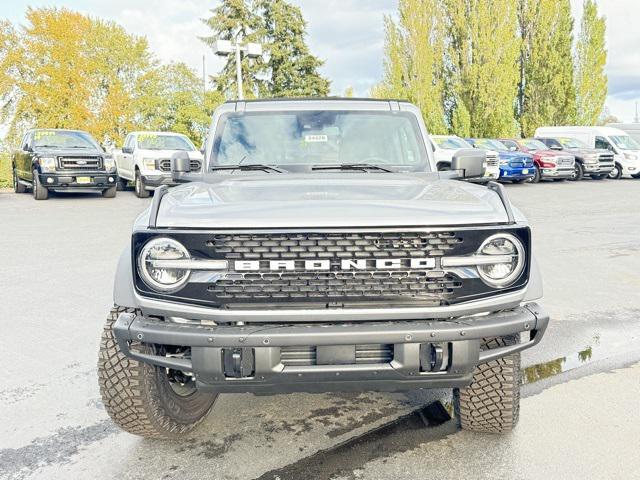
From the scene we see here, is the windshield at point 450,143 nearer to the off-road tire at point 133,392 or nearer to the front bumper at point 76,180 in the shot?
the front bumper at point 76,180

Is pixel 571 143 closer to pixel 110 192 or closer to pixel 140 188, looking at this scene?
pixel 140 188

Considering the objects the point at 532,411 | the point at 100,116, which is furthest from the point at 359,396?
the point at 100,116

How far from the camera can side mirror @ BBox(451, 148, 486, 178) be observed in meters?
4.14

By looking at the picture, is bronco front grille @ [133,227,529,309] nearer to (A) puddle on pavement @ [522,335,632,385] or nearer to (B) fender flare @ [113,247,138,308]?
(B) fender flare @ [113,247,138,308]

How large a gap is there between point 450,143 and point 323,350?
776 inches

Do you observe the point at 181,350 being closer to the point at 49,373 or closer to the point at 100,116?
the point at 49,373

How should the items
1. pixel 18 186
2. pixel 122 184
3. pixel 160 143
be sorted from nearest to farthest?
pixel 160 143
pixel 18 186
pixel 122 184

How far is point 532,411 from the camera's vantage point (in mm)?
3490

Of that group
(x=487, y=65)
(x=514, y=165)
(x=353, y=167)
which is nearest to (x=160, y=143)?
(x=514, y=165)

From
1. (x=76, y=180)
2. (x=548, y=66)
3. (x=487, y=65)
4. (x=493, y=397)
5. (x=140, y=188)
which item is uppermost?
(x=548, y=66)

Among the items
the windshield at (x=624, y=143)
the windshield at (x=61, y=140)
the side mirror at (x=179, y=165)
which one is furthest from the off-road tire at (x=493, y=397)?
the windshield at (x=624, y=143)

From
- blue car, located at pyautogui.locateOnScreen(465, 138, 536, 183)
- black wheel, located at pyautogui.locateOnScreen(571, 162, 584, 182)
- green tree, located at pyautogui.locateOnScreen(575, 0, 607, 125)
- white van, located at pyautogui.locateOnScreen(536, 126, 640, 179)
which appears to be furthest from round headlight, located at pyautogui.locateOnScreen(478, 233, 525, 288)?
green tree, located at pyautogui.locateOnScreen(575, 0, 607, 125)

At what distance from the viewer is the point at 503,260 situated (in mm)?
2693

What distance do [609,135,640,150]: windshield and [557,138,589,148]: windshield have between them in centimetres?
126
